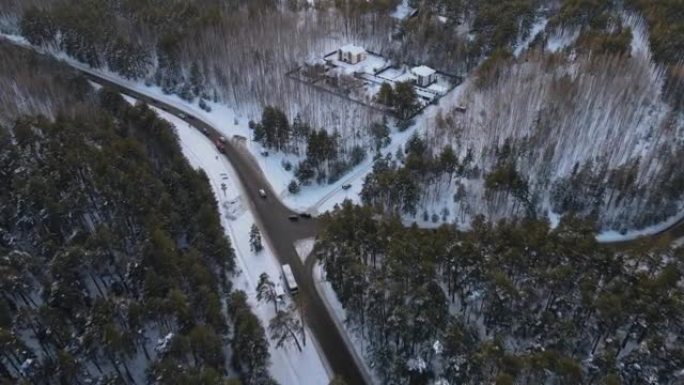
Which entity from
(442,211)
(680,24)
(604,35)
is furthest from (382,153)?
(680,24)

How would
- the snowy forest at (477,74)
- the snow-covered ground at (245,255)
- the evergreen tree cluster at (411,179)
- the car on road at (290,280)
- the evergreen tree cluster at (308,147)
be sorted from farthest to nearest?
1. the evergreen tree cluster at (308,147)
2. the snowy forest at (477,74)
3. the evergreen tree cluster at (411,179)
4. the car on road at (290,280)
5. the snow-covered ground at (245,255)

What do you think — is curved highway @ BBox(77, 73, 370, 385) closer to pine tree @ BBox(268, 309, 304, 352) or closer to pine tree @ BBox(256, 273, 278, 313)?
pine tree @ BBox(256, 273, 278, 313)

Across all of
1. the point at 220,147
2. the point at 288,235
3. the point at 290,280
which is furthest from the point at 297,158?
the point at 290,280

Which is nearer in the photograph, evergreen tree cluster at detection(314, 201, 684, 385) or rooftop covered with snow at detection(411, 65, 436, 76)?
evergreen tree cluster at detection(314, 201, 684, 385)

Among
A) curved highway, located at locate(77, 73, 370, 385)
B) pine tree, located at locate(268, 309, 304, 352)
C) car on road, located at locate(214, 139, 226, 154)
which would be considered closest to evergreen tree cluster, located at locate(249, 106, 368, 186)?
curved highway, located at locate(77, 73, 370, 385)

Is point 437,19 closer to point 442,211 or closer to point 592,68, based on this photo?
point 592,68

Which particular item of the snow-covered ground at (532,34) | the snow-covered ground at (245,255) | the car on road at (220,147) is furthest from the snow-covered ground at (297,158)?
the snow-covered ground at (245,255)

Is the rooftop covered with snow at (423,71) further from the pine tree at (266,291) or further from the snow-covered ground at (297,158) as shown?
the pine tree at (266,291)
